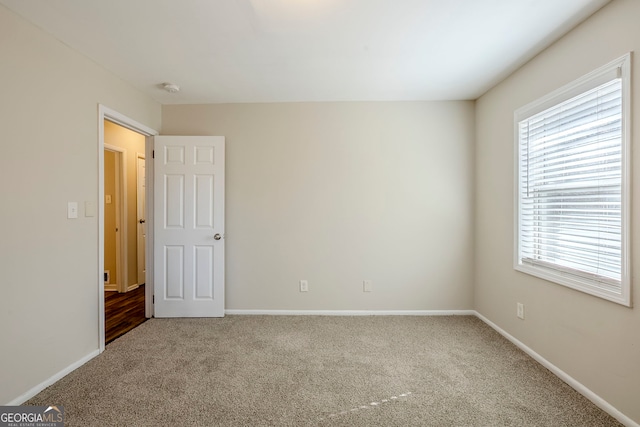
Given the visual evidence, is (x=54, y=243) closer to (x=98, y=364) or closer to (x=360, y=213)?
(x=98, y=364)

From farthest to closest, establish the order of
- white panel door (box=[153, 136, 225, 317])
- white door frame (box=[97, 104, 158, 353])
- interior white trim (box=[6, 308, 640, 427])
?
white panel door (box=[153, 136, 225, 317]) → white door frame (box=[97, 104, 158, 353]) → interior white trim (box=[6, 308, 640, 427])

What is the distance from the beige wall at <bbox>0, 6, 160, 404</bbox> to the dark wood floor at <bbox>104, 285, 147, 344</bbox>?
0.56 m

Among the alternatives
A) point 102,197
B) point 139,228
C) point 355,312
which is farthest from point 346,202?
point 139,228

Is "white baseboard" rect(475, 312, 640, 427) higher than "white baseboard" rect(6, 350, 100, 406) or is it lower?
higher

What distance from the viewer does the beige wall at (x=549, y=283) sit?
164 cm

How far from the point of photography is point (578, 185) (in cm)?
199

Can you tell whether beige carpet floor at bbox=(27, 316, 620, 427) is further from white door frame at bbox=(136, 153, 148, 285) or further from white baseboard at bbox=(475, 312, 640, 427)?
white door frame at bbox=(136, 153, 148, 285)

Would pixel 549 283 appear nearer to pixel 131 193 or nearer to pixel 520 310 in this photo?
pixel 520 310

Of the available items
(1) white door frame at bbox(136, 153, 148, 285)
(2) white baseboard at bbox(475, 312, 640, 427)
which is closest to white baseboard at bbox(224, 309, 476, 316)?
(2) white baseboard at bbox(475, 312, 640, 427)

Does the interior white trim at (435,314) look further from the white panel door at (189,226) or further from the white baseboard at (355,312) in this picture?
the white panel door at (189,226)

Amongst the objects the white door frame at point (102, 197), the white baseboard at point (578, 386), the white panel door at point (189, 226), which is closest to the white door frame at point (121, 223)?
the white door frame at point (102, 197)

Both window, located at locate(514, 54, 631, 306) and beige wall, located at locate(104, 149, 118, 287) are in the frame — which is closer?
window, located at locate(514, 54, 631, 306)

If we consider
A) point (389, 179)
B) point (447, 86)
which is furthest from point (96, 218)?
point (447, 86)

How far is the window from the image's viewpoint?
1698 millimetres
